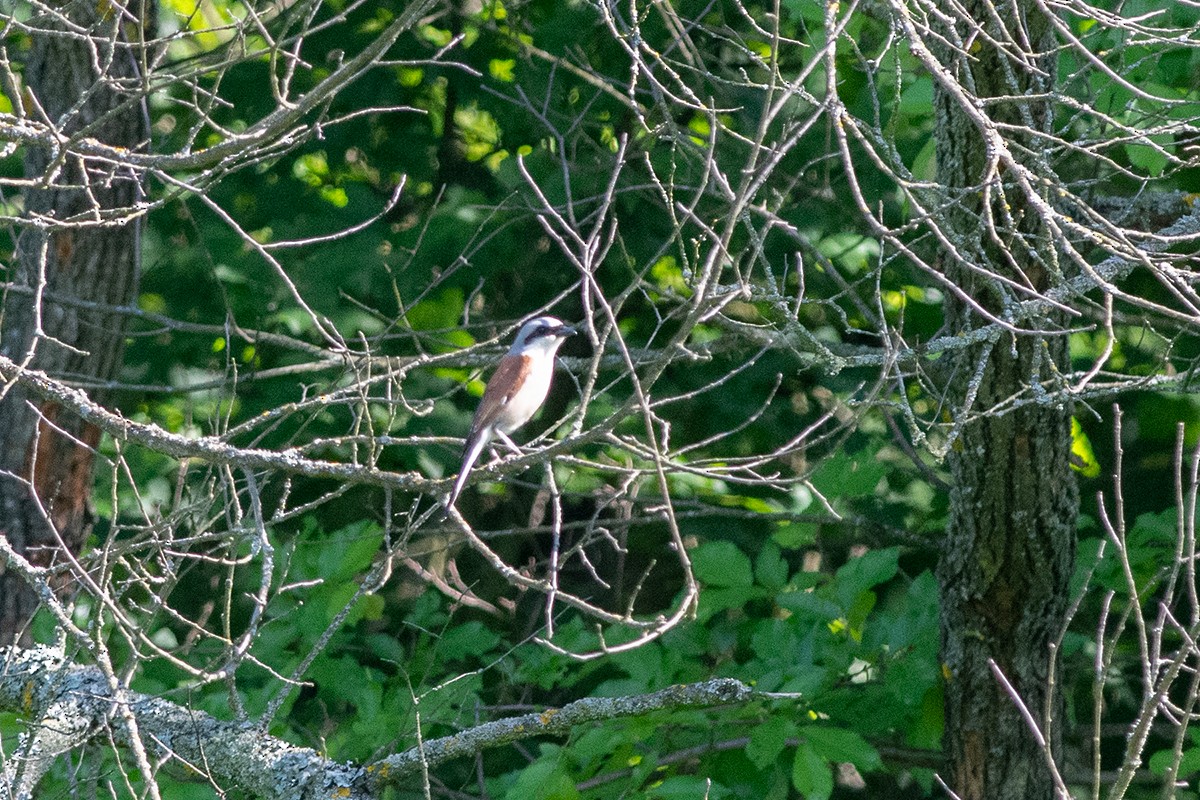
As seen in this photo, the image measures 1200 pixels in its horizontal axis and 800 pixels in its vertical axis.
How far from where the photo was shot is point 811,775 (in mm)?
3975

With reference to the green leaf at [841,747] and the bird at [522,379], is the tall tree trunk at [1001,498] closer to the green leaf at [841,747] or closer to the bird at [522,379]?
the green leaf at [841,747]

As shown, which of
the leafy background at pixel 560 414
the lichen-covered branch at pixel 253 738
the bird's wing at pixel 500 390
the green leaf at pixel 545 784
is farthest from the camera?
the bird's wing at pixel 500 390

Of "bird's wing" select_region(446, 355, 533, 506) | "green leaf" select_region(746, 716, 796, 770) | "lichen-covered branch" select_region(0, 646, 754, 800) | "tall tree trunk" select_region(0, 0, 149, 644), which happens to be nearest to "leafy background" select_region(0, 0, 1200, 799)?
"green leaf" select_region(746, 716, 796, 770)

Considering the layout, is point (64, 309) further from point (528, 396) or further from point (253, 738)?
point (253, 738)

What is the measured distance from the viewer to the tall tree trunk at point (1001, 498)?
4.02 meters

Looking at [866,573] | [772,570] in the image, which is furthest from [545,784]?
[866,573]

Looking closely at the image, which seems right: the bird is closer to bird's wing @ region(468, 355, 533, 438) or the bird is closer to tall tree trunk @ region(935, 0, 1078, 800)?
bird's wing @ region(468, 355, 533, 438)

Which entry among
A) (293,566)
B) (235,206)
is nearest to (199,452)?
(293,566)

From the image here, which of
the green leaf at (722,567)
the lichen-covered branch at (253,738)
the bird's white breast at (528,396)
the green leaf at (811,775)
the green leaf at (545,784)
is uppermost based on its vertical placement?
the lichen-covered branch at (253,738)

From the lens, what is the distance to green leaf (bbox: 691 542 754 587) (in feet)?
15.2

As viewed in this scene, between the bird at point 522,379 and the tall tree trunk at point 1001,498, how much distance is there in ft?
5.34

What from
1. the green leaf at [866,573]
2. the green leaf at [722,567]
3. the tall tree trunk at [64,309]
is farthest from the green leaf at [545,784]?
the tall tree trunk at [64,309]

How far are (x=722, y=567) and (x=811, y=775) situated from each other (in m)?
0.90

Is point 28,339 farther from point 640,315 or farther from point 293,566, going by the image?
point 640,315
